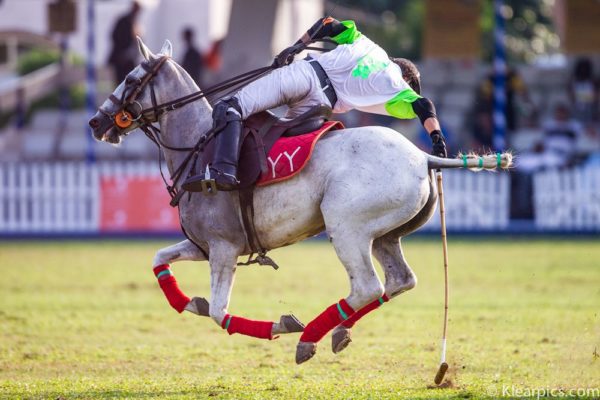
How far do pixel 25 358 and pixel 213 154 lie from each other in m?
2.79

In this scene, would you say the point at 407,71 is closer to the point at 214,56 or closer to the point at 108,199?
the point at 108,199

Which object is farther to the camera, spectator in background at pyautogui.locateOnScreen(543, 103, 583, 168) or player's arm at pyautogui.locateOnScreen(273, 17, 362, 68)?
spectator in background at pyautogui.locateOnScreen(543, 103, 583, 168)

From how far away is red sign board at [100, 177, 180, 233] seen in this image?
21.8 meters

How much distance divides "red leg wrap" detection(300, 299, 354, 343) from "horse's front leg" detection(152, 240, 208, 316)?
3.31 feet

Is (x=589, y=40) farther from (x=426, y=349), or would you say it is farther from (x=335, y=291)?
(x=426, y=349)

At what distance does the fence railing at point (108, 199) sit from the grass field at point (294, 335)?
2765mm

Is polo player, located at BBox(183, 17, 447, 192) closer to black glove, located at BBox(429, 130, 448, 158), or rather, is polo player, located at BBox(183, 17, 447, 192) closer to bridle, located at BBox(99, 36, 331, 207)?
black glove, located at BBox(429, 130, 448, 158)

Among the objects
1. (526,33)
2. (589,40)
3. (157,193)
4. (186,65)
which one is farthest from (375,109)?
(526,33)

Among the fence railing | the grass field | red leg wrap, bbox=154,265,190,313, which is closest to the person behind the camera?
the grass field

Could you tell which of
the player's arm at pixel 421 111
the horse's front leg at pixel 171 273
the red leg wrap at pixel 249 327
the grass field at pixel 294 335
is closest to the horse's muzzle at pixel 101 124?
the horse's front leg at pixel 171 273

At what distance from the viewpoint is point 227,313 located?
8.57 m

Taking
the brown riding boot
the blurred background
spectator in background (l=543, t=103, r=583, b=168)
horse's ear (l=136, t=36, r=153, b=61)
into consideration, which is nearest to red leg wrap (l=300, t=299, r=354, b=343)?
the brown riding boot

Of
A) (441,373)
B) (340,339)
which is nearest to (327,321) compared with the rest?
(340,339)

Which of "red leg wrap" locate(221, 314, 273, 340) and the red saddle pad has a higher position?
the red saddle pad
